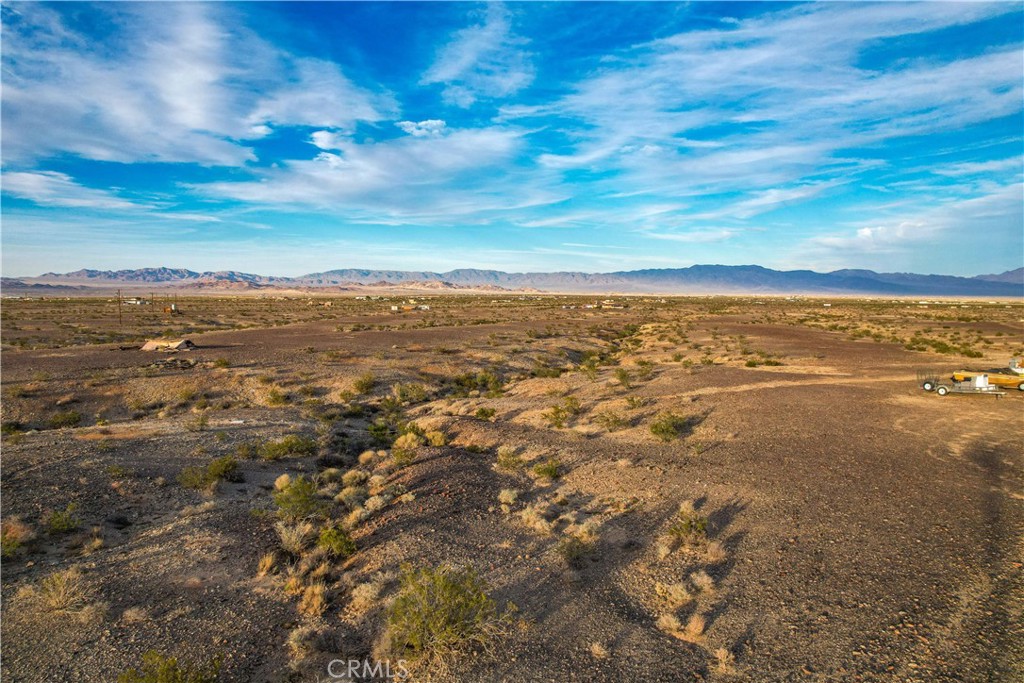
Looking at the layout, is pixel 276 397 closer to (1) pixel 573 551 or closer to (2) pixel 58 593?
(2) pixel 58 593

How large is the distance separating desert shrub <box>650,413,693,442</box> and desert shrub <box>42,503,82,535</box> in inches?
564

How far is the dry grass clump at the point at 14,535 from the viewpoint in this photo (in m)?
8.32

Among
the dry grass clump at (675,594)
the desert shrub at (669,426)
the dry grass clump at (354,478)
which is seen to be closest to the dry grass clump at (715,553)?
the dry grass clump at (675,594)

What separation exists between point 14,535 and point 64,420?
12.2 metres

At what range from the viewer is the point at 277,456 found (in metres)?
14.1

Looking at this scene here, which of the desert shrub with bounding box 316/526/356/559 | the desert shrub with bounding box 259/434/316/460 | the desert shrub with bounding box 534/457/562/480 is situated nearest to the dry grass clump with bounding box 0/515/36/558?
the desert shrub with bounding box 316/526/356/559

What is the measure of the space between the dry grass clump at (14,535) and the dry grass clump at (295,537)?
13.1ft

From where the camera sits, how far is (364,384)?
23203 mm

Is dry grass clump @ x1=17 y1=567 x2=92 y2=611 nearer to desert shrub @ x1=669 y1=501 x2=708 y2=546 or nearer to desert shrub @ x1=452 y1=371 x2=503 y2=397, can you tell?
desert shrub @ x1=669 y1=501 x2=708 y2=546

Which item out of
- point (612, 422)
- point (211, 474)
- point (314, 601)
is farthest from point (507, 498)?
point (211, 474)

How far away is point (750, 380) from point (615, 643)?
2032 cm

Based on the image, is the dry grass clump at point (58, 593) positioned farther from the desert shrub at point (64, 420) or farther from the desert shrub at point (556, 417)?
the desert shrub at point (64, 420)

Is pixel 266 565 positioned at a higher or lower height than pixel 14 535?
lower

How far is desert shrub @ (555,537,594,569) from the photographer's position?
28.7 feet
